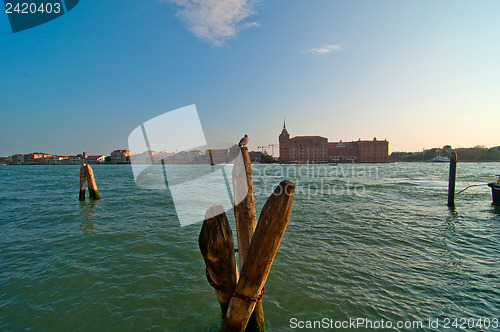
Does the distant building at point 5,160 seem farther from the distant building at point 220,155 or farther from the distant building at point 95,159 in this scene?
the distant building at point 220,155

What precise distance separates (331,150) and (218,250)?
491 feet

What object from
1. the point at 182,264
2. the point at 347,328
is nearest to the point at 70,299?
the point at 182,264

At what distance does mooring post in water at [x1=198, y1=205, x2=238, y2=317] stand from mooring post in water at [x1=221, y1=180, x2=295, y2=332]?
210 millimetres

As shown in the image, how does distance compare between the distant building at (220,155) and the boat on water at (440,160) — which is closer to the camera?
the distant building at (220,155)

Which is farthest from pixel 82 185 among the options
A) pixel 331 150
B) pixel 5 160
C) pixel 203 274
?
pixel 5 160

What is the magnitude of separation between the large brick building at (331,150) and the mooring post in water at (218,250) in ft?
470

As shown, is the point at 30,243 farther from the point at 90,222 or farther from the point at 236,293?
the point at 236,293

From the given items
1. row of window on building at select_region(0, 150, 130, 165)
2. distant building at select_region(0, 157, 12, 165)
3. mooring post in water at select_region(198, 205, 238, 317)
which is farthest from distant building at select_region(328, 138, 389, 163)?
distant building at select_region(0, 157, 12, 165)

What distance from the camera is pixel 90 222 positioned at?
354 inches

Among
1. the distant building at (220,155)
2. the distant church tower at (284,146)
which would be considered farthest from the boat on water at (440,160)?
the distant building at (220,155)

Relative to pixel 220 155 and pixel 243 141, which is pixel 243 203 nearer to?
pixel 243 141

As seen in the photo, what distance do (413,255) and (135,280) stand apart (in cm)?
660

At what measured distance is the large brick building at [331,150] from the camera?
13550 centimetres

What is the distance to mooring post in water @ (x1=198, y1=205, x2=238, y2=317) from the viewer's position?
2.47m
